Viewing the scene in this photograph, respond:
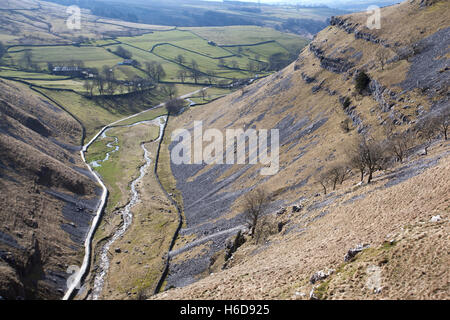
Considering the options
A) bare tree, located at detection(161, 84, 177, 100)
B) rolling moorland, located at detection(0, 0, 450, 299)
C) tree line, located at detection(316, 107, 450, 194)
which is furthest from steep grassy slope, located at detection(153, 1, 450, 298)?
bare tree, located at detection(161, 84, 177, 100)

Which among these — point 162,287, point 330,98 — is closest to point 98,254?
point 162,287

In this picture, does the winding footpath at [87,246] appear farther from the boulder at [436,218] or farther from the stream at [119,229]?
the boulder at [436,218]

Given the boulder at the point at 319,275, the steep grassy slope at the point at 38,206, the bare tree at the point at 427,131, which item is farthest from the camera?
the steep grassy slope at the point at 38,206

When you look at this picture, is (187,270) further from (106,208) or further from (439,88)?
(439,88)

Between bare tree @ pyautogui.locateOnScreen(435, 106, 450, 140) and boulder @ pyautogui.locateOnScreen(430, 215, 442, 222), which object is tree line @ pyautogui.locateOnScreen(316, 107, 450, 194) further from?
boulder @ pyautogui.locateOnScreen(430, 215, 442, 222)

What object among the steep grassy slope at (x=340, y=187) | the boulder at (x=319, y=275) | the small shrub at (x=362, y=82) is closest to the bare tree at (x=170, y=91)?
the steep grassy slope at (x=340, y=187)

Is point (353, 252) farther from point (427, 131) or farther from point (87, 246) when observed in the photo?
point (87, 246)
